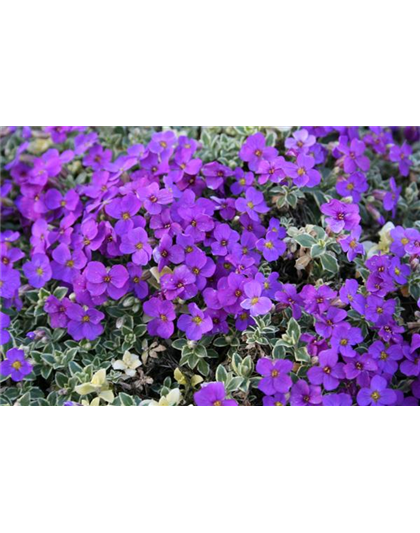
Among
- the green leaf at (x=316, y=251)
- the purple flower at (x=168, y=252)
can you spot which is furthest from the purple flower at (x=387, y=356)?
the purple flower at (x=168, y=252)

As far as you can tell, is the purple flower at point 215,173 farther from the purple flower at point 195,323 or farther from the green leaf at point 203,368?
the green leaf at point 203,368

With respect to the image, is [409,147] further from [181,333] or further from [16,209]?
[16,209]

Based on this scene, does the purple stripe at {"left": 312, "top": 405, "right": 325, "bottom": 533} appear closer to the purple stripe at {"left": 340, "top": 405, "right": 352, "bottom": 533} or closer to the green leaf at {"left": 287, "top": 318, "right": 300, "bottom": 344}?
the purple stripe at {"left": 340, "top": 405, "right": 352, "bottom": 533}

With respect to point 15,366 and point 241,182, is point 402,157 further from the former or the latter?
point 15,366

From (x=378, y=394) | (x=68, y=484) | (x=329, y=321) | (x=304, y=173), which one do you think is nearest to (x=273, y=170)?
(x=304, y=173)

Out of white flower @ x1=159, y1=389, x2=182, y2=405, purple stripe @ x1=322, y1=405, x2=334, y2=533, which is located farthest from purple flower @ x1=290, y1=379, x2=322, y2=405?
white flower @ x1=159, y1=389, x2=182, y2=405

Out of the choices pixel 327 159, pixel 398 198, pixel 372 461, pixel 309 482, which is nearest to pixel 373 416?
pixel 372 461
